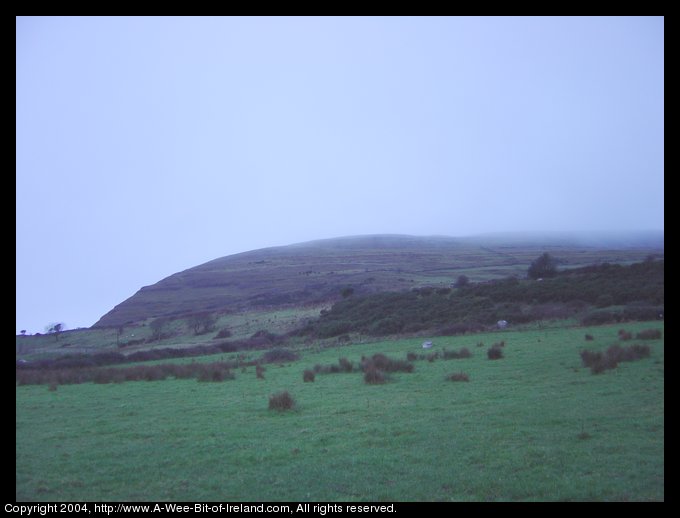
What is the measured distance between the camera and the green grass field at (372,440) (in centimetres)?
1012

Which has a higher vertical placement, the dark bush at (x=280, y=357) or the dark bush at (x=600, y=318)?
the dark bush at (x=600, y=318)

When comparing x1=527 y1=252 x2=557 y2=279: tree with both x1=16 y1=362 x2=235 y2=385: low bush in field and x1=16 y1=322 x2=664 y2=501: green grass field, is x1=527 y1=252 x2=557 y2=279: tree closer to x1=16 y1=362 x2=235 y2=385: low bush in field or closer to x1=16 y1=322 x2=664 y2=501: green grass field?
x1=16 y1=322 x2=664 y2=501: green grass field

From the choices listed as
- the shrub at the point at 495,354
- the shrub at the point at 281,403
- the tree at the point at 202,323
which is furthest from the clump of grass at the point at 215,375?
the tree at the point at 202,323

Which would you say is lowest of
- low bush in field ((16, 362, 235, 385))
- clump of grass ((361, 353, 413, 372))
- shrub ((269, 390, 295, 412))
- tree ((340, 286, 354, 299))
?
low bush in field ((16, 362, 235, 385))

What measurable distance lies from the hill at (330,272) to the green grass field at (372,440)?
6336 centimetres

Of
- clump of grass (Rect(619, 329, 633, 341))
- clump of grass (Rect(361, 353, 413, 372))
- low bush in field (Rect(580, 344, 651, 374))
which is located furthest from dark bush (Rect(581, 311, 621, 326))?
clump of grass (Rect(361, 353, 413, 372))

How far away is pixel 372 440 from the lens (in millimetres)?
13328

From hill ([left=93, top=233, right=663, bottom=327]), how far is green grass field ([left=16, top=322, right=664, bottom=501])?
63359 mm

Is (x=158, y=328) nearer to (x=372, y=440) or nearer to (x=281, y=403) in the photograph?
(x=281, y=403)

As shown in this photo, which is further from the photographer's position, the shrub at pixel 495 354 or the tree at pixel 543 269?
the tree at pixel 543 269

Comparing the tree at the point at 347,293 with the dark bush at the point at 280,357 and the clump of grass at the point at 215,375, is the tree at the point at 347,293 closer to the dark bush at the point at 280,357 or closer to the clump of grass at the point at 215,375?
the dark bush at the point at 280,357

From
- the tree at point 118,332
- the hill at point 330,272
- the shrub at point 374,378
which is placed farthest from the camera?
the hill at point 330,272

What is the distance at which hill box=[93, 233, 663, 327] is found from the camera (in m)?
97.9
